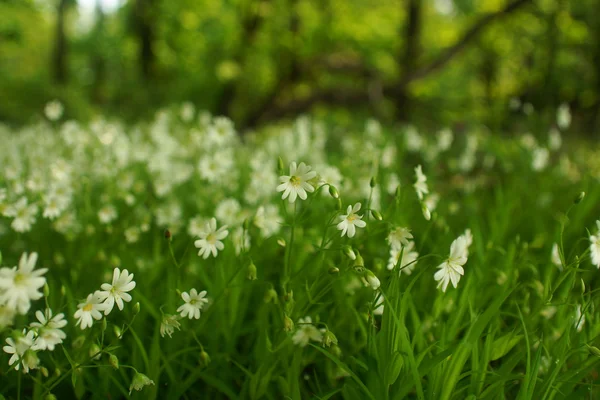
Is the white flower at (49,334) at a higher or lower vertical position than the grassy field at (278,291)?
higher

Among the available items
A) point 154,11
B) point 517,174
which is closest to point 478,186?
point 517,174

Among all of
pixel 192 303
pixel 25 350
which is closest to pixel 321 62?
pixel 192 303

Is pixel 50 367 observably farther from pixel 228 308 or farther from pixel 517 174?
pixel 517 174

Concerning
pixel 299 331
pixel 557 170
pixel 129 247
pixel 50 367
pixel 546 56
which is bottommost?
pixel 546 56

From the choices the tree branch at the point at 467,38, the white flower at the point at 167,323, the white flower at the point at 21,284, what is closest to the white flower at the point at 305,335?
the white flower at the point at 167,323

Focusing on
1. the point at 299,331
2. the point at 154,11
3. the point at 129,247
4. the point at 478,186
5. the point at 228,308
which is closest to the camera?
the point at 299,331

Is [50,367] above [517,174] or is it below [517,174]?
above

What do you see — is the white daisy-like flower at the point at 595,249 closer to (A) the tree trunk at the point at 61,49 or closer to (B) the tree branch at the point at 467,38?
(B) the tree branch at the point at 467,38

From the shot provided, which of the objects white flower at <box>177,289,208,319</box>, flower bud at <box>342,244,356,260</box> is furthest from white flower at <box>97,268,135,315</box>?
flower bud at <box>342,244,356,260</box>
